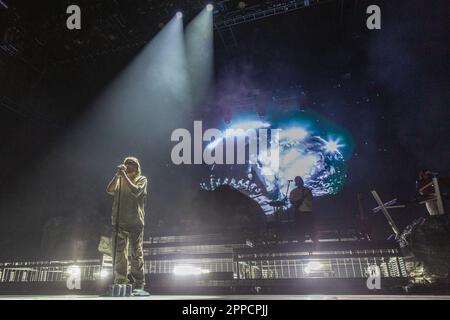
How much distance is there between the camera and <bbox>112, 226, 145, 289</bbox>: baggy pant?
3840 millimetres

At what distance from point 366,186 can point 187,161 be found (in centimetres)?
745

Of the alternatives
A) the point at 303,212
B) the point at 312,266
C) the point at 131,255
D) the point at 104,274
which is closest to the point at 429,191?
the point at 303,212

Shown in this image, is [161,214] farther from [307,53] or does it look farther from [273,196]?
[307,53]

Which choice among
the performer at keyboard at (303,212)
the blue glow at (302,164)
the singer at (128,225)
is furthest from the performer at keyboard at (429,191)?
the blue glow at (302,164)

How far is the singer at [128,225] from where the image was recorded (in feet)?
12.7

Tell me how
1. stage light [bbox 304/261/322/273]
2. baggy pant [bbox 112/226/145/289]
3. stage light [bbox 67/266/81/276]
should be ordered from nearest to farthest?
baggy pant [bbox 112/226/145/289] < stage light [bbox 304/261/322/273] < stage light [bbox 67/266/81/276]

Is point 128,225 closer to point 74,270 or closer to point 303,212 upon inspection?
point 74,270

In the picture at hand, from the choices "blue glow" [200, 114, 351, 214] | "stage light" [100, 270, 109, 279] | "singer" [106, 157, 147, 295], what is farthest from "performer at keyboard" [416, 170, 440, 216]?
"stage light" [100, 270, 109, 279]

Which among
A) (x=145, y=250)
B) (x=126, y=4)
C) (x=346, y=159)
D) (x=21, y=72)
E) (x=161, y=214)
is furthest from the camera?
(x=161, y=214)

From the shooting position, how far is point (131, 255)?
13.3 ft

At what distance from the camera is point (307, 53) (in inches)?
456

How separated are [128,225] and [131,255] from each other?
426 millimetres

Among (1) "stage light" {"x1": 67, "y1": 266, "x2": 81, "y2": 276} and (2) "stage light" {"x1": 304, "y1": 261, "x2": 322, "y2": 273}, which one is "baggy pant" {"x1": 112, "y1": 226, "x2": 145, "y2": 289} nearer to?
(1) "stage light" {"x1": 67, "y1": 266, "x2": 81, "y2": 276}
